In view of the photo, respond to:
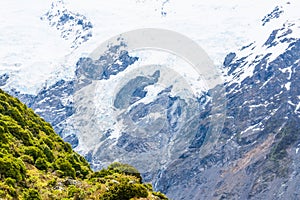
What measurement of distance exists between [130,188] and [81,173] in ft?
46.0

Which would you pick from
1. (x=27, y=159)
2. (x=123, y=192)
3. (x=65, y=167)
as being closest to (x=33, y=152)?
(x=27, y=159)

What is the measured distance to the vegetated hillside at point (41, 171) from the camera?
28812 millimetres

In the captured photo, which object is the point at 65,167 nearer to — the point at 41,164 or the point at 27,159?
the point at 41,164

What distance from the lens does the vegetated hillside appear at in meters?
28.8

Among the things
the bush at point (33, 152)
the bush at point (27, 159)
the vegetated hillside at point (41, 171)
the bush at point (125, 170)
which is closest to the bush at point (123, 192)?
the vegetated hillside at point (41, 171)

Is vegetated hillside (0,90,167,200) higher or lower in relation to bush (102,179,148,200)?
higher

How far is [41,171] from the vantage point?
34.4 metres

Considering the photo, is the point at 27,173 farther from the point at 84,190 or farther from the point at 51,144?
the point at 51,144

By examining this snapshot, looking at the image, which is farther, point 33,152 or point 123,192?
point 33,152

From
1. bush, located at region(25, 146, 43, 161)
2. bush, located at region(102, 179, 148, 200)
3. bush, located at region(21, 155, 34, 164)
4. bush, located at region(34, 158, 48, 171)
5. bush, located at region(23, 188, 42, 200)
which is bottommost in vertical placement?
bush, located at region(102, 179, 148, 200)

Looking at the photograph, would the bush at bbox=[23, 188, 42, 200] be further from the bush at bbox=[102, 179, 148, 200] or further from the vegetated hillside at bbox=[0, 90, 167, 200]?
the bush at bbox=[102, 179, 148, 200]

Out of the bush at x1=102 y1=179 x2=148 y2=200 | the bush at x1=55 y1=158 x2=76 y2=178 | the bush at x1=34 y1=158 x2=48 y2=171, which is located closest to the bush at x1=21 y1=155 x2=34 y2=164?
the bush at x1=34 y1=158 x2=48 y2=171

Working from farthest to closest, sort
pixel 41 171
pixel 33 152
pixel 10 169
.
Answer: pixel 33 152 < pixel 41 171 < pixel 10 169

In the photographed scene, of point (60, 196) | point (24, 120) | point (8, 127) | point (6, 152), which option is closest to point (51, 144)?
point (24, 120)
